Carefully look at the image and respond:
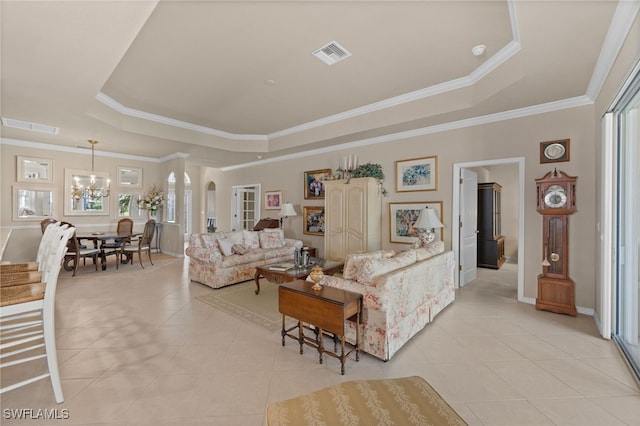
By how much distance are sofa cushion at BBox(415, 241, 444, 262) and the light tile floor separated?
2.50 feet

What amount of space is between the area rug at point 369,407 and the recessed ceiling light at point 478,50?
10.4ft

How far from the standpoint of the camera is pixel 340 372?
2.23 meters

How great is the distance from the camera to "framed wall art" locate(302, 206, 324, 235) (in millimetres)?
6195

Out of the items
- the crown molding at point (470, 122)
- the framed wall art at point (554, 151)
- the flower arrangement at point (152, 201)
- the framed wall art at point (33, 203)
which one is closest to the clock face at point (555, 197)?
the framed wall art at point (554, 151)

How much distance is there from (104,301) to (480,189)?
24.0 ft

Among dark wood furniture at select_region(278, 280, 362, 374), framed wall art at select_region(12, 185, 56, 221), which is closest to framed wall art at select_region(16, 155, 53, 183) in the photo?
framed wall art at select_region(12, 185, 56, 221)

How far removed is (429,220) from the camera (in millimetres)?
4227

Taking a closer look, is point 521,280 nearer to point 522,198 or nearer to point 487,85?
point 522,198

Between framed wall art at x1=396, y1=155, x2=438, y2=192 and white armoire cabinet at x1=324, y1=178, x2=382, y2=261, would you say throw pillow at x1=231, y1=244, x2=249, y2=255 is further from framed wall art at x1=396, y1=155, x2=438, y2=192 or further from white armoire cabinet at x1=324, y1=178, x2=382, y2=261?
framed wall art at x1=396, y1=155, x2=438, y2=192

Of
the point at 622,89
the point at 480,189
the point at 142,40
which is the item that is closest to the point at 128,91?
the point at 142,40

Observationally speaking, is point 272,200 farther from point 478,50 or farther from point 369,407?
point 369,407

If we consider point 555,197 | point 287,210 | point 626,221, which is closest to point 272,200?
point 287,210

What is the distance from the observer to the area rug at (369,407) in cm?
111

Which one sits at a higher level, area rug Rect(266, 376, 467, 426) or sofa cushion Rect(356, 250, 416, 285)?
sofa cushion Rect(356, 250, 416, 285)
